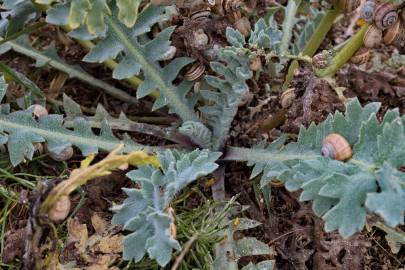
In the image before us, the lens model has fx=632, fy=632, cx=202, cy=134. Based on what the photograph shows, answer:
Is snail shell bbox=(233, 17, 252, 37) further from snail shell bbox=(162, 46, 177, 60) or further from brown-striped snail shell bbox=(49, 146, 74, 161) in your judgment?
brown-striped snail shell bbox=(49, 146, 74, 161)

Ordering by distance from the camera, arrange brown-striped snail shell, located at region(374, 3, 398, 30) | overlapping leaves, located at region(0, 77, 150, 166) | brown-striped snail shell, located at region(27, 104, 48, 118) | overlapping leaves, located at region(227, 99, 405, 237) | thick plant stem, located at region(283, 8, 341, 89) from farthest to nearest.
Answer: thick plant stem, located at region(283, 8, 341, 89), brown-striped snail shell, located at region(27, 104, 48, 118), overlapping leaves, located at region(0, 77, 150, 166), brown-striped snail shell, located at region(374, 3, 398, 30), overlapping leaves, located at region(227, 99, 405, 237)

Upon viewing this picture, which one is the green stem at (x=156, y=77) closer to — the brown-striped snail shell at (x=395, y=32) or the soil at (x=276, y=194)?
the soil at (x=276, y=194)

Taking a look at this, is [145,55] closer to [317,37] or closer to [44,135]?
[44,135]

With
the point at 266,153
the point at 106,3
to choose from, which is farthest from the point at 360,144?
the point at 106,3

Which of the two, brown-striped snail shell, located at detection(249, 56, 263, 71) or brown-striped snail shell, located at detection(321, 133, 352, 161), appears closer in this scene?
brown-striped snail shell, located at detection(321, 133, 352, 161)

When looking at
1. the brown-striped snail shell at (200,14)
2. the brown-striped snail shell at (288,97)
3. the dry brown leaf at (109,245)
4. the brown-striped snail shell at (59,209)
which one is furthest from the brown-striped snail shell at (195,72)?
the brown-striped snail shell at (59,209)

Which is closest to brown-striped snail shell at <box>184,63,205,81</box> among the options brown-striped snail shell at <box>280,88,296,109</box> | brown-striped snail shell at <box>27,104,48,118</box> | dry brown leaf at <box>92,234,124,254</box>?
brown-striped snail shell at <box>280,88,296,109</box>
